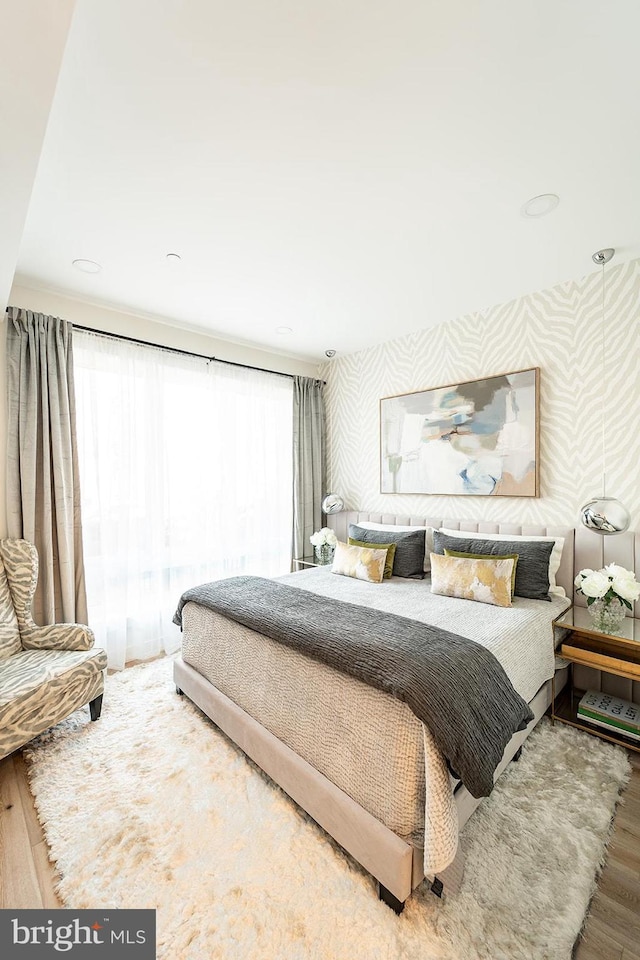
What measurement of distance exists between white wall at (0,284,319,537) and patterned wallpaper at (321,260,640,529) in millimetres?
1365

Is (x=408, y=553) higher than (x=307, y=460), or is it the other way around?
(x=307, y=460)

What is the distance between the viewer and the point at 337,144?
5.18 ft

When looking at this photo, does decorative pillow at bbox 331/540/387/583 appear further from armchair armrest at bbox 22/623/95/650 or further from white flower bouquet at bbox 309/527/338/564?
armchair armrest at bbox 22/623/95/650

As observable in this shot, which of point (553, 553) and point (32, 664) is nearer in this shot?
point (32, 664)

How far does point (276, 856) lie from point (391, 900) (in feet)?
1.44

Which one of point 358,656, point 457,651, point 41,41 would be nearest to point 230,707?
point 358,656

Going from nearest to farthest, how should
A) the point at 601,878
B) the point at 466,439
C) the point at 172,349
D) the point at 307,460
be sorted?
the point at 601,878, the point at 466,439, the point at 172,349, the point at 307,460

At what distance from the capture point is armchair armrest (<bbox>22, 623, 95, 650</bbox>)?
2.36m

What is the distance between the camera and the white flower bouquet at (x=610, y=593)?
7.02 feet

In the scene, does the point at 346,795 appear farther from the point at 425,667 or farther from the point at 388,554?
the point at 388,554

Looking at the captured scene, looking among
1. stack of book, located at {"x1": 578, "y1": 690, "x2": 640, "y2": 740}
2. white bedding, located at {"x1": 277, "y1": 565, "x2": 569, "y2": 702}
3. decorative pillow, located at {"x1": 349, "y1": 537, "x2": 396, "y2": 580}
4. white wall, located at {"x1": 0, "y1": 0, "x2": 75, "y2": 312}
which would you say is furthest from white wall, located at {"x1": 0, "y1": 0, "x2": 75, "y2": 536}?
stack of book, located at {"x1": 578, "y1": 690, "x2": 640, "y2": 740}

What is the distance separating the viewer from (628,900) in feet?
4.38

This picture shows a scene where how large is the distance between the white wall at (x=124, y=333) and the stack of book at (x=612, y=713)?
3.68 m

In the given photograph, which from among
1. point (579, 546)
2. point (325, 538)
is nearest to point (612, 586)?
point (579, 546)
